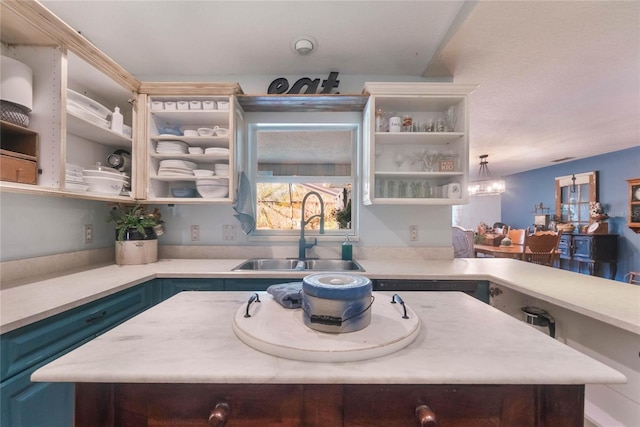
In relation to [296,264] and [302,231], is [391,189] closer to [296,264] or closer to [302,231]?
[302,231]

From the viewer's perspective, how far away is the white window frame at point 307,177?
2338 mm

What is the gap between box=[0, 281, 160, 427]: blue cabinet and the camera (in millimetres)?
949

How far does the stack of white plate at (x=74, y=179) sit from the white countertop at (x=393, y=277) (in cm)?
52

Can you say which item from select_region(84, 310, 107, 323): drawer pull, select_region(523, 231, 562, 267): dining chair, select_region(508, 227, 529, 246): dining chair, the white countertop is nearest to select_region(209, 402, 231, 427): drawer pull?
the white countertop

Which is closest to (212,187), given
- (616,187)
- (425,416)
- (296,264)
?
(296,264)

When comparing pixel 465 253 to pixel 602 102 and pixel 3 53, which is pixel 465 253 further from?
pixel 3 53

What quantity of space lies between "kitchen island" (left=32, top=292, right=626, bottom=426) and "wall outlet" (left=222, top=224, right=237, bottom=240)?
169 centimetres

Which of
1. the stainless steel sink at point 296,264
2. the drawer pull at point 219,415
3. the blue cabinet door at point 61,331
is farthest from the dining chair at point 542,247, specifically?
the blue cabinet door at point 61,331

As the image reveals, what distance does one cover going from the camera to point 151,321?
2.68 feet

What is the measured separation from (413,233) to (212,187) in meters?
1.70

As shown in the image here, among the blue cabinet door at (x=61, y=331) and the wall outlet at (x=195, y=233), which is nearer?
the blue cabinet door at (x=61, y=331)

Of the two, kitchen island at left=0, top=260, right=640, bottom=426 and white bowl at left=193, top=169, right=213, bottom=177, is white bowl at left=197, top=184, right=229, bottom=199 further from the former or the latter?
kitchen island at left=0, top=260, right=640, bottom=426

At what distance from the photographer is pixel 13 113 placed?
126 cm

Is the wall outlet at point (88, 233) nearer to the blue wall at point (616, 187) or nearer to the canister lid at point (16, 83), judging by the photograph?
the canister lid at point (16, 83)
